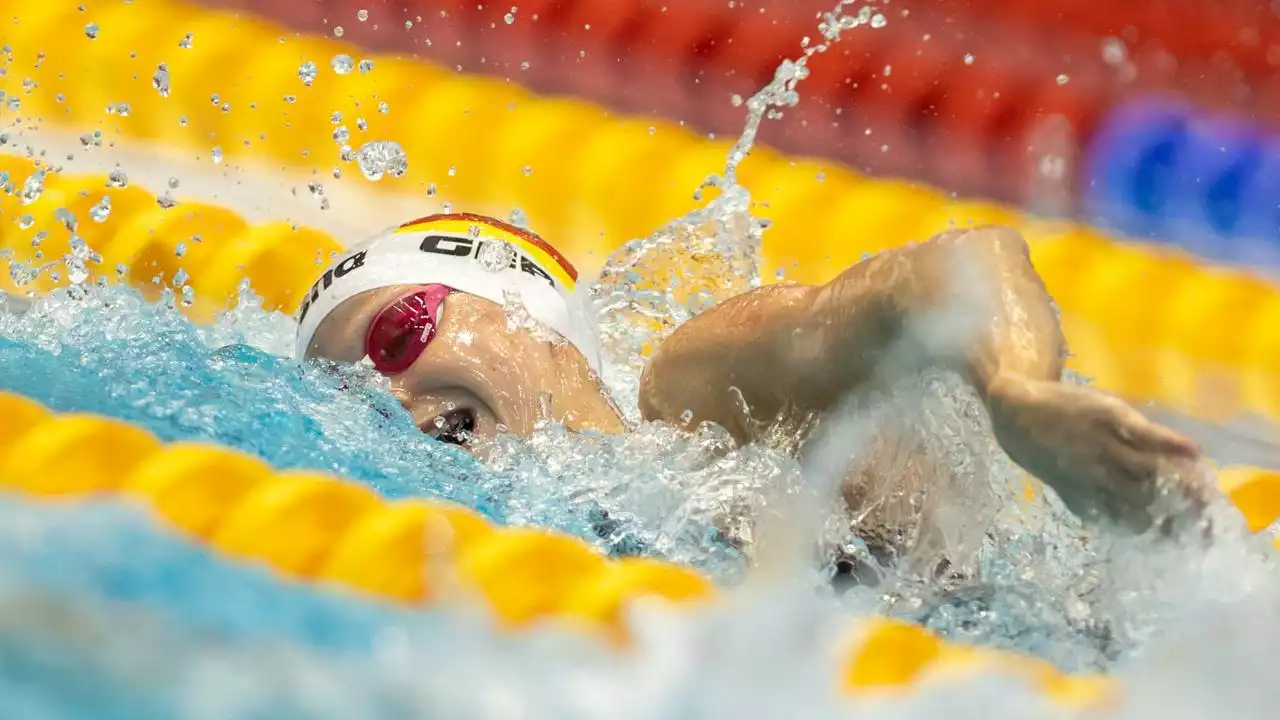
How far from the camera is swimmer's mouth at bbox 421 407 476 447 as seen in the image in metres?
1.53

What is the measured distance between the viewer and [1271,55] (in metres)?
2.66

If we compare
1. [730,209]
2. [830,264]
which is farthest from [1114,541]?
[830,264]

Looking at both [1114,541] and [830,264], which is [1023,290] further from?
[830,264]

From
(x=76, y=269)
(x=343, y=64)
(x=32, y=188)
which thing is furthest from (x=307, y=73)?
(x=76, y=269)

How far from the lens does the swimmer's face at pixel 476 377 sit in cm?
152

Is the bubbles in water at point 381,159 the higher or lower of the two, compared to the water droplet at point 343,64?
lower

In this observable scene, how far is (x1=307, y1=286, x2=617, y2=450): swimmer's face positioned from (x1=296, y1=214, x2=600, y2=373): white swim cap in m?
0.03

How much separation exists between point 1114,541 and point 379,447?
690mm

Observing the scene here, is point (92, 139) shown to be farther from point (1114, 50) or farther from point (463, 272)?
point (1114, 50)

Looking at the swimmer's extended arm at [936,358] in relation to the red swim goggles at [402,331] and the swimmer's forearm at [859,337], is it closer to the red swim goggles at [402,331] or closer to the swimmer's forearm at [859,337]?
the swimmer's forearm at [859,337]

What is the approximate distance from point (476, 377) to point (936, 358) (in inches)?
19.7

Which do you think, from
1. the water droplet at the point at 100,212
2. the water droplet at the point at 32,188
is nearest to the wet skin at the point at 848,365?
the water droplet at the point at 100,212

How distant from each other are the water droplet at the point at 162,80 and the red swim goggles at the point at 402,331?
4.38 ft

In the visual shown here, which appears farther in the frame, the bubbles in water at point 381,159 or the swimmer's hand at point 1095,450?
the bubbles in water at point 381,159
